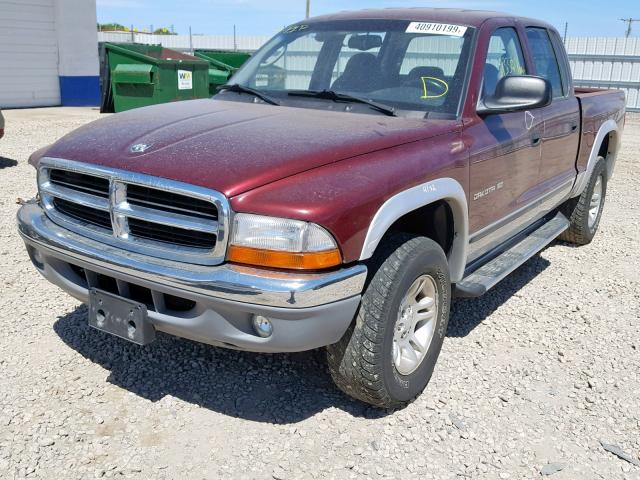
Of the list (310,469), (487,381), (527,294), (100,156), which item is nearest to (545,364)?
(487,381)

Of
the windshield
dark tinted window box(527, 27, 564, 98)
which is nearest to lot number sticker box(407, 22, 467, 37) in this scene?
the windshield

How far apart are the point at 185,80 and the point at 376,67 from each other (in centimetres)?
1120

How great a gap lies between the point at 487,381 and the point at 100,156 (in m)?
2.31

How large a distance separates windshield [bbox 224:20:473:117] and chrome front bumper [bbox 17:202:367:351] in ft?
4.49

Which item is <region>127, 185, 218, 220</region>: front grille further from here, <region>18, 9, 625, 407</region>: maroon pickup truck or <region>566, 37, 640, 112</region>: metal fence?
<region>566, 37, 640, 112</region>: metal fence

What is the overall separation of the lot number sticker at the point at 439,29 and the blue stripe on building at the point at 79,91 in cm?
1502

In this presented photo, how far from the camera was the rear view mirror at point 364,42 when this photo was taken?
4002mm

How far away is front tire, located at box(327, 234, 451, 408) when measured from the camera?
2871 mm

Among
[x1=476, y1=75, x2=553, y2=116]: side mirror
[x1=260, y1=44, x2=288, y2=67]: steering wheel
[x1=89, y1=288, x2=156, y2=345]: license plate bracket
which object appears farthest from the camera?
[x1=260, y1=44, x2=288, y2=67]: steering wheel

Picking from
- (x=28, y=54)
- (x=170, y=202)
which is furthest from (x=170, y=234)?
(x=28, y=54)

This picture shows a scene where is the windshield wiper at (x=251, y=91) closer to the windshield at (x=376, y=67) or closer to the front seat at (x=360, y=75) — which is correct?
the windshield at (x=376, y=67)

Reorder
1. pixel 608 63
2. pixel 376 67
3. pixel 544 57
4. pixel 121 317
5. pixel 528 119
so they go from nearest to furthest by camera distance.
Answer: pixel 121 317
pixel 376 67
pixel 528 119
pixel 544 57
pixel 608 63

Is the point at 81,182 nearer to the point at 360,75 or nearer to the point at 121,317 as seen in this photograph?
the point at 121,317

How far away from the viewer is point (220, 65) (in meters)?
16.1
